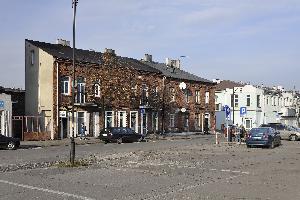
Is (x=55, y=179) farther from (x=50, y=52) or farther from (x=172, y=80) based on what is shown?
(x=172, y=80)

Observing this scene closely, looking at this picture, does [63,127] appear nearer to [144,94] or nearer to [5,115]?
[5,115]

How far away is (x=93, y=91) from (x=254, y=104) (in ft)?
113

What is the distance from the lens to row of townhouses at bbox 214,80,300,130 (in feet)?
231

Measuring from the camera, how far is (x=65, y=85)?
138ft

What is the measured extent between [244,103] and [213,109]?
1042 centimetres

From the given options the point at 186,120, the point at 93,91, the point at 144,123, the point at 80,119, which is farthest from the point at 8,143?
the point at 186,120

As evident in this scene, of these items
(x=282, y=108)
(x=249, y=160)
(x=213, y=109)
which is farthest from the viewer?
(x=282, y=108)

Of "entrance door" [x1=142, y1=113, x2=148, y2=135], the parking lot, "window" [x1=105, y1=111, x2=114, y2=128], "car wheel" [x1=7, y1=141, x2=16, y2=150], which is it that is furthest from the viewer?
"entrance door" [x1=142, y1=113, x2=148, y2=135]

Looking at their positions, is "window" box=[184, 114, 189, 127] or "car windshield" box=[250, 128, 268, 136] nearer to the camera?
"car windshield" box=[250, 128, 268, 136]

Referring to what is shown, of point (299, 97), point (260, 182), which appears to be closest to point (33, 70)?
point (260, 182)

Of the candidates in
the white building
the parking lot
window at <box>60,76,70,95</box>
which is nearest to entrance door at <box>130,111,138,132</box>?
window at <box>60,76,70,95</box>

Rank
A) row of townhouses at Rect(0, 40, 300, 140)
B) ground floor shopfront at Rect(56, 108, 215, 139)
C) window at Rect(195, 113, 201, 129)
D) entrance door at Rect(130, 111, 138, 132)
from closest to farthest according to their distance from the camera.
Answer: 1. row of townhouses at Rect(0, 40, 300, 140)
2. ground floor shopfront at Rect(56, 108, 215, 139)
3. entrance door at Rect(130, 111, 138, 132)
4. window at Rect(195, 113, 201, 129)

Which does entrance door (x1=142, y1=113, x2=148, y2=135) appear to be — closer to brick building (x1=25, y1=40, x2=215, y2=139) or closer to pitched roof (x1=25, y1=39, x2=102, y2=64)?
brick building (x1=25, y1=40, x2=215, y2=139)

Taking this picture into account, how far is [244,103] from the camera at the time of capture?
232 ft
